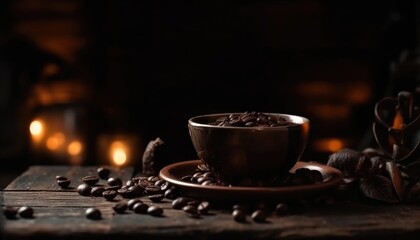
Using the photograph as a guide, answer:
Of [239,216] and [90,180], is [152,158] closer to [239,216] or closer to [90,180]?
[90,180]

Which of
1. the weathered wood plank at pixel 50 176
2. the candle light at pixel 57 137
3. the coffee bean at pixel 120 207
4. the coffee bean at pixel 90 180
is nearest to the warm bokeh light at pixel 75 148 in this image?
the candle light at pixel 57 137

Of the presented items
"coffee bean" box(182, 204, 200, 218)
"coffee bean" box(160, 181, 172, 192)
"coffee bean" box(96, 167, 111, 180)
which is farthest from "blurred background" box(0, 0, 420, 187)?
"coffee bean" box(182, 204, 200, 218)

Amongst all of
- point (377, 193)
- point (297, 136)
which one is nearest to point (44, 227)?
point (297, 136)

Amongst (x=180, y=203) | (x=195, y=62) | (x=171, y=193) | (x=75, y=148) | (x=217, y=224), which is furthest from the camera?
(x=75, y=148)

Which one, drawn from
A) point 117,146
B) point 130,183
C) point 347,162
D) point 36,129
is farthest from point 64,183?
point 36,129

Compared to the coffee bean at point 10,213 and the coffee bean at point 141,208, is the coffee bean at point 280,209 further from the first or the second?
the coffee bean at point 10,213
